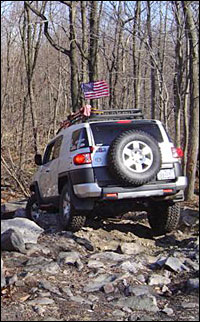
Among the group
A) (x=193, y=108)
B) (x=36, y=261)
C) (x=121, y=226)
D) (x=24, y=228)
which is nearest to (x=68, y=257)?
(x=36, y=261)

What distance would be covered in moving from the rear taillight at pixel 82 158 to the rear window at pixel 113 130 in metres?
0.26

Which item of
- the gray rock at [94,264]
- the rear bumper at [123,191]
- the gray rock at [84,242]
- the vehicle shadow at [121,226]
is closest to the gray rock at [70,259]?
the gray rock at [94,264]

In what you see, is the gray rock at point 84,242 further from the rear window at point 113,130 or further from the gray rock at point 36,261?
the rear window at point 113,130

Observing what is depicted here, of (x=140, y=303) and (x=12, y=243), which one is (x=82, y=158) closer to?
(x=12, y=243)

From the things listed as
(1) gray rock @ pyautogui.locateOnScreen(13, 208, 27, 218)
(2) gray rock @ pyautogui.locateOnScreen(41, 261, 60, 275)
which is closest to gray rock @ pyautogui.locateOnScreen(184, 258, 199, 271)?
(2) gray rock @ pyautogui.locateOnScreen(41, 261, 60, 275)

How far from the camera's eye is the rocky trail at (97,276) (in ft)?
14.9

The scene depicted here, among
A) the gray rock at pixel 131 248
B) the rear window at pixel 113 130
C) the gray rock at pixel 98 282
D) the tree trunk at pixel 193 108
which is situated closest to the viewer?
the gray rock at pixel 98 282

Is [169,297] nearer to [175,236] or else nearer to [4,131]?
[175,236]

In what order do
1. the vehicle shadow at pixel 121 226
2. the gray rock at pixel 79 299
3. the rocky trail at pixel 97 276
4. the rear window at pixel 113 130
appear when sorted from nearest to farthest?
1. the rocky trail at pixel 97 276
2. the gray rock at pixel 79 299
3. the rear window at pixel 113 130
4. the vehicle shadow at pixel 121 226

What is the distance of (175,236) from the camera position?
28.1 ft

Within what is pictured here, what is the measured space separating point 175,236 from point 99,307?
4120 millimetres

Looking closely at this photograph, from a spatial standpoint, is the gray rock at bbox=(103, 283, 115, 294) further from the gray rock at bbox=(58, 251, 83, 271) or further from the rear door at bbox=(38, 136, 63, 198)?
the rear door at bbox=(38, 136, 63, 198)

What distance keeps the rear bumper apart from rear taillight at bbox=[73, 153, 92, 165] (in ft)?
1.11

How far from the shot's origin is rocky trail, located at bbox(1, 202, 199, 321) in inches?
178
